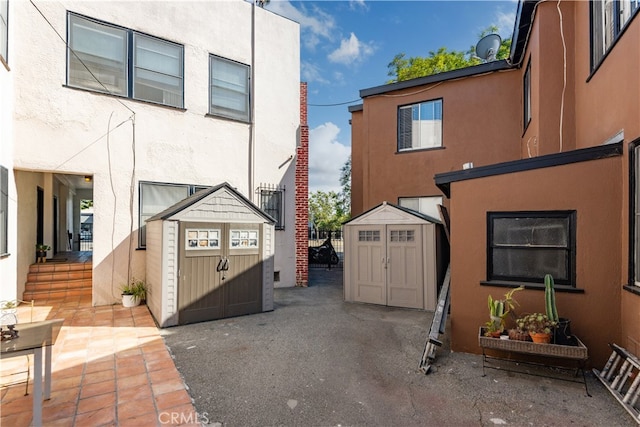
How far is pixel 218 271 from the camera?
241 inches

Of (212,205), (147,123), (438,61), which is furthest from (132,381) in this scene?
(438,61)

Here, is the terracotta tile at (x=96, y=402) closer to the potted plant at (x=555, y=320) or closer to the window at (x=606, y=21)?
the potted plant at (x=555, y=320)

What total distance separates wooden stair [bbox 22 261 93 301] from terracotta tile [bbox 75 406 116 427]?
18.3 feet

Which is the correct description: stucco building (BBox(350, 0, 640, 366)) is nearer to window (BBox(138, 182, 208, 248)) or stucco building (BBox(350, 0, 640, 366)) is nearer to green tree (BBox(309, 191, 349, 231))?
window (BBox(138, 182, 208, 248))

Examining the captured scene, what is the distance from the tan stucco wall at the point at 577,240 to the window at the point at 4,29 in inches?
308

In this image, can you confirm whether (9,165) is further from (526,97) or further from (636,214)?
(526,97)

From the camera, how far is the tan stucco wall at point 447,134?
29.1 feet

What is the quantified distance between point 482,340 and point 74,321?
255 inches

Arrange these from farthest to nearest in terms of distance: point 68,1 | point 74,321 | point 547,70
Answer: point 68,1 → point 547,70 → point 74,321

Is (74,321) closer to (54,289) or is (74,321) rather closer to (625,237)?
(54,289)

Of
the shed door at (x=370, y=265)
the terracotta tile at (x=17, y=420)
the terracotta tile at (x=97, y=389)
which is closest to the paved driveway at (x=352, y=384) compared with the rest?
the terracotta tile at (x=97, y=389)

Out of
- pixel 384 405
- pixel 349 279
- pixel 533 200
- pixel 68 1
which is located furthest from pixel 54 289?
pixel 533 200

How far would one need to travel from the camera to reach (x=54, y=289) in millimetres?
7527

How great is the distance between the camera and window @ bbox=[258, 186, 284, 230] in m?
9.30
